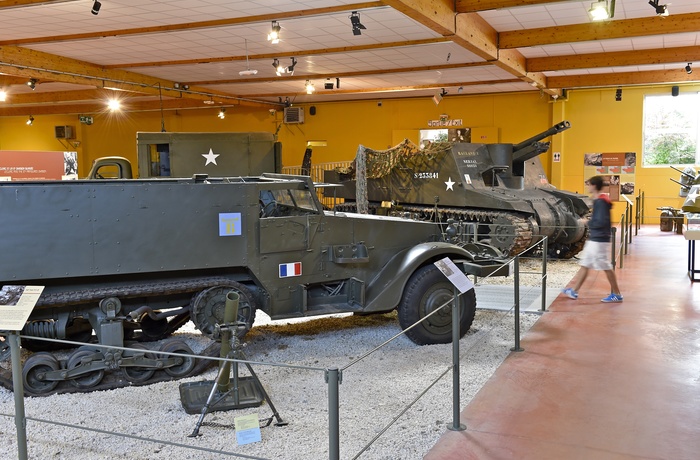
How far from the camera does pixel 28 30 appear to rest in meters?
12.3

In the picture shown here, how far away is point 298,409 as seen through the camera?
5480 mm

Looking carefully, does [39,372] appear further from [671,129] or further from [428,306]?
[671,129]

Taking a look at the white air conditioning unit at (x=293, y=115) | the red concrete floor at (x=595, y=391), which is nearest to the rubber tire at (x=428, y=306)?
the red concrete floor at (x=595, y=391)

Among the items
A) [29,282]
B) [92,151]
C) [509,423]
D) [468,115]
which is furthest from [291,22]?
[92,151]

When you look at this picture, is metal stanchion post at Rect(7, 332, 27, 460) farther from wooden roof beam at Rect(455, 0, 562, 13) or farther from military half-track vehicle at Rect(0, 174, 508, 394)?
wooden roof beam at Rect(455, 0, 562, 13)

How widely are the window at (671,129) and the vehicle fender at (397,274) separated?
1590 cm

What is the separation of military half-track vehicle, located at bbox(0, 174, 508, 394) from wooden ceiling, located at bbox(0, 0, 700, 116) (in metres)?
3.56

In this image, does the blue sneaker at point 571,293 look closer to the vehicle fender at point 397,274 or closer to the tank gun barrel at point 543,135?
the vehicle fender at point 397,274

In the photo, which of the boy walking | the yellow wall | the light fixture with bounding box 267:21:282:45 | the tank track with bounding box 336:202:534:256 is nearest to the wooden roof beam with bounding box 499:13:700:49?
the tank track with bounding box 336:202:534:256

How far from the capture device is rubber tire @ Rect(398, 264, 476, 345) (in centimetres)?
723

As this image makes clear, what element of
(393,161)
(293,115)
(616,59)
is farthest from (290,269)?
(293,115)

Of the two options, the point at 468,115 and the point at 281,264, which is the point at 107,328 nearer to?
the point at 281,264

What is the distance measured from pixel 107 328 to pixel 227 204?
1.54 meters

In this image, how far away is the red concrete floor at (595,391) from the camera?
15.7 ft
